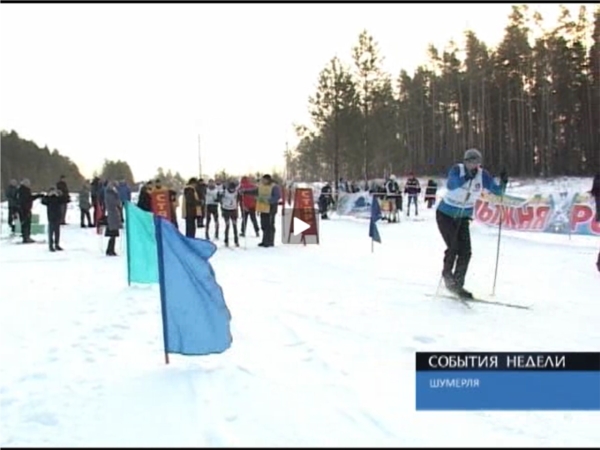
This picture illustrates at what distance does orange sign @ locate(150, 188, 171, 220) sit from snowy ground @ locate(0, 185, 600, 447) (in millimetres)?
5695

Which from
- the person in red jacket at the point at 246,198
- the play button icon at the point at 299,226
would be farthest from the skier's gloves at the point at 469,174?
the person in red jacket at the point at 246,198

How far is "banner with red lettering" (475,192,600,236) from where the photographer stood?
698 inches

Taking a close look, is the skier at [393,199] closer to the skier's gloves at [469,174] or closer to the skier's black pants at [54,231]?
the skier's black pants at [54,231]

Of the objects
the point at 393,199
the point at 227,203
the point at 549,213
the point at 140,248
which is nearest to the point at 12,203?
the point at 227,203

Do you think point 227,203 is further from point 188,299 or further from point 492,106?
point 492,106

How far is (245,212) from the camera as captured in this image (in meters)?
18.2

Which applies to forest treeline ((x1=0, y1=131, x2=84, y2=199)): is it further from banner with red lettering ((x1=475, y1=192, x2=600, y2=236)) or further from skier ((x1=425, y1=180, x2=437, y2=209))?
banner with red lettering ((x1=475, y1=192, x2=600, y2=236))

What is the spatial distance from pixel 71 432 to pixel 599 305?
684 cm

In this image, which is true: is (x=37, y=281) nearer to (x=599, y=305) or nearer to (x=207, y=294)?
(x=207, y=294)

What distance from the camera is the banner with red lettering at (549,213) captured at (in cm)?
1772

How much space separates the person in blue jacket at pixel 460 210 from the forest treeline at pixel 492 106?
3982 cm

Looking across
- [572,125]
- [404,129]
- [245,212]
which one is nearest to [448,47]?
[404,129]

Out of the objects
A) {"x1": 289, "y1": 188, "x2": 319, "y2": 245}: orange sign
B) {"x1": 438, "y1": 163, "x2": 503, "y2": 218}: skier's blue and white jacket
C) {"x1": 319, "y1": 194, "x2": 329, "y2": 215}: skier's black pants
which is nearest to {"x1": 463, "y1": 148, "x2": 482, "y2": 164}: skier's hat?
{"x1": 438, "y1": 163, "x2": 503, "y2": 218}: skier's blue and white jacket

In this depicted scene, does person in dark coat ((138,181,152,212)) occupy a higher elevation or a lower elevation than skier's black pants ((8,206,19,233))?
higher
